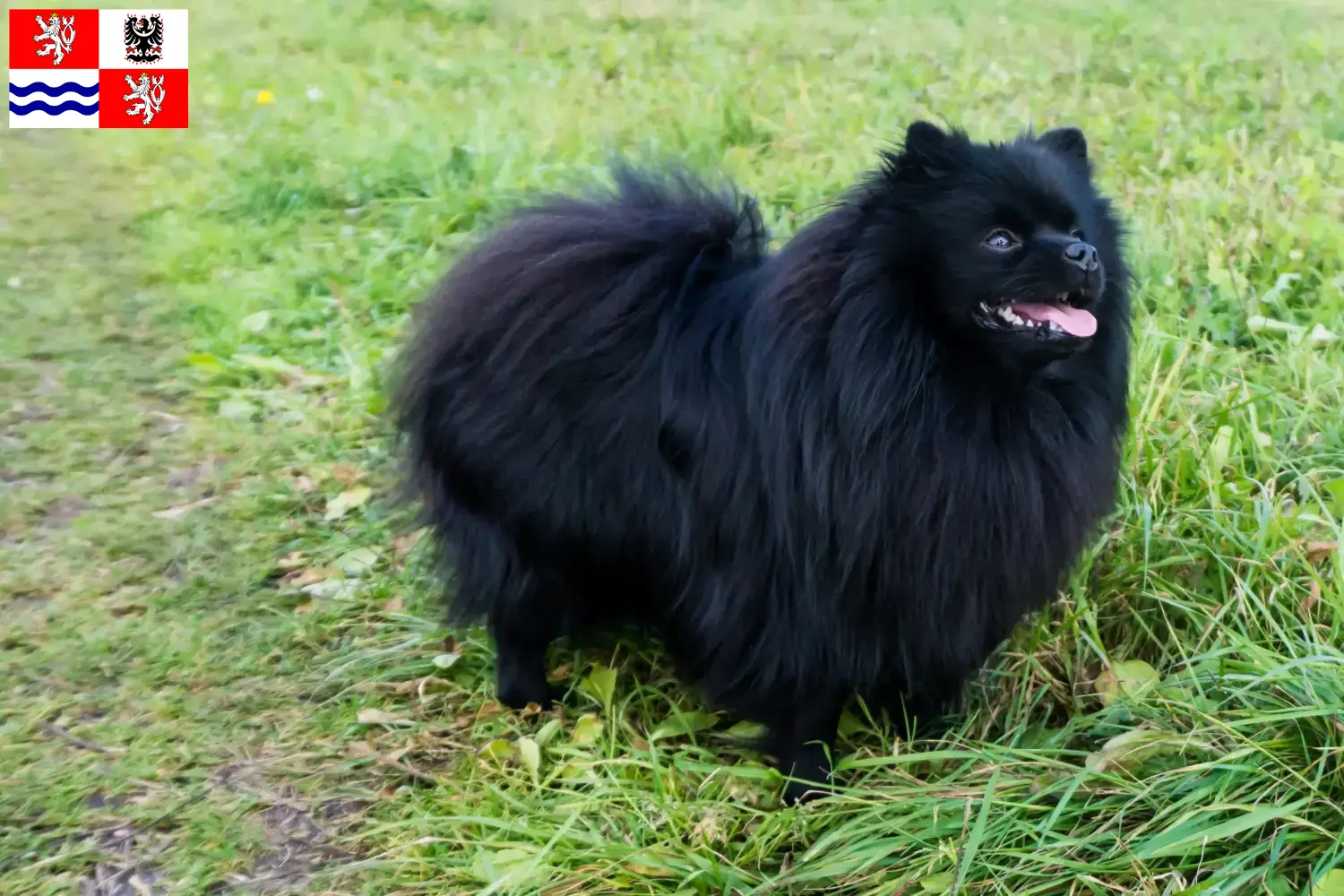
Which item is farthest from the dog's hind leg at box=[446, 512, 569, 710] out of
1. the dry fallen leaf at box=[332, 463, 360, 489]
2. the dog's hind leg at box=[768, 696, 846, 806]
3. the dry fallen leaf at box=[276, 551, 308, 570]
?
the dry fallen leaf at box=[332, 463, 360, 489]

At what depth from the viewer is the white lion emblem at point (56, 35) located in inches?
279

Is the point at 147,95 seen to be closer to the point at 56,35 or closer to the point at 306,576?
the point at 56,35

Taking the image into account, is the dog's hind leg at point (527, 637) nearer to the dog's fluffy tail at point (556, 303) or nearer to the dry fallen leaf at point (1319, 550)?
the dog's fluffy tail at point (556, 303)

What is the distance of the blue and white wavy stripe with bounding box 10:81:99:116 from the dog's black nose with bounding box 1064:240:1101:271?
23.9 ft

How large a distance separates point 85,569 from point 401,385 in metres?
1.43

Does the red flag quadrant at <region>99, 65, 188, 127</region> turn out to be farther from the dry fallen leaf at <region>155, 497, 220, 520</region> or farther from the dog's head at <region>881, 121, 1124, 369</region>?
the dog's head at <region>881, 121, 1124, 369</region>

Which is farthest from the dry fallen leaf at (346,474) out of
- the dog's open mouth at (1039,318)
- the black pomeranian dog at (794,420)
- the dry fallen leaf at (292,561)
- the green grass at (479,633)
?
the dog's open mouth at (1039,318)

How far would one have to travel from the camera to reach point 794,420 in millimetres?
2207

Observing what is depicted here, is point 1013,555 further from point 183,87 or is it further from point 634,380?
point 183,87

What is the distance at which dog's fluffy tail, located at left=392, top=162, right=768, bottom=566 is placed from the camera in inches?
96.9

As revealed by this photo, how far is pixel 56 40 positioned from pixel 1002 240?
7.37 m

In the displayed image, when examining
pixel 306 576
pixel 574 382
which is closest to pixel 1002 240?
pixel 574 382

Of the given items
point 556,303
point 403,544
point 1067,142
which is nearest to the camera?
point 1067,142

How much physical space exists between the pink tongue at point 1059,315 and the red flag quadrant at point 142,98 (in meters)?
6.75
